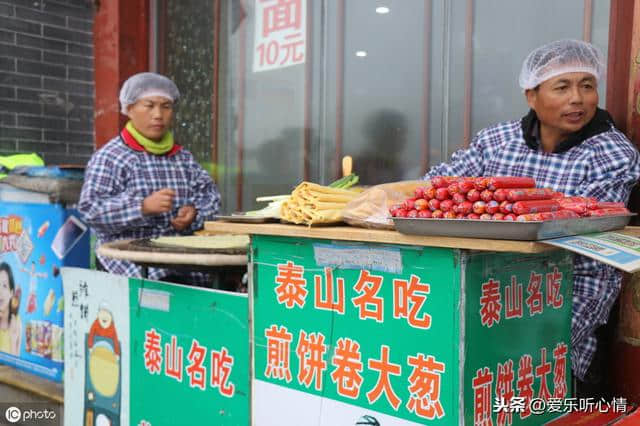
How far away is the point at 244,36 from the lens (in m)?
4.73

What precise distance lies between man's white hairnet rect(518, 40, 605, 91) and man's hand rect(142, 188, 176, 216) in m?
1.90

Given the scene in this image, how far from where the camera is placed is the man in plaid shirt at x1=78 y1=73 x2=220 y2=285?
135 inches

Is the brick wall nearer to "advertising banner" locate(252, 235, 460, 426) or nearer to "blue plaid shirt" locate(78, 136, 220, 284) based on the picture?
"blue plaid shirt" locate(78, 136, 220, 284)

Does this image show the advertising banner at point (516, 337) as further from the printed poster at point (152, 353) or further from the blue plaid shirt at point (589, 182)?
the printed poster at point (152, 353)

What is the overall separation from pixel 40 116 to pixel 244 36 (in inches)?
80.9

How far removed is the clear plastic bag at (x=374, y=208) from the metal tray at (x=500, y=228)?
153 mm

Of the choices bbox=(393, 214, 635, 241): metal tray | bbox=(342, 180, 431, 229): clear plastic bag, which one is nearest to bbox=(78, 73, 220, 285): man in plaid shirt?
bbox=(342, 180, 431, 229): clear plastic bag

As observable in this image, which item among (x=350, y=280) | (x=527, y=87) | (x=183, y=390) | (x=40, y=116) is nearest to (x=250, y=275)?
(x=350, y=280)

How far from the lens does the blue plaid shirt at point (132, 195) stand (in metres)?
3.44

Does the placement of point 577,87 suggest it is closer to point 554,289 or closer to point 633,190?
point 633,190

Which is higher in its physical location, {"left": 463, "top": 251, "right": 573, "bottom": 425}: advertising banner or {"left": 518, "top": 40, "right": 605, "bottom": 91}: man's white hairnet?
{"left": 518, "top": 40, "right": 605, "bottom": 91}: man's white hairnet

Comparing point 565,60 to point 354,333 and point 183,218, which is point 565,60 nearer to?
point 354,333

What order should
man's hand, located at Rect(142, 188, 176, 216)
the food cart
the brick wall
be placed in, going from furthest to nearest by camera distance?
the brick wall
man's hand, located at Rect(142, 188, 176, 216)
the food cart

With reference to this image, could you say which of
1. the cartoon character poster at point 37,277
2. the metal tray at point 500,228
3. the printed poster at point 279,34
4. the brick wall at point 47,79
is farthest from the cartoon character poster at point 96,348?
the brick wall at point 47,79
